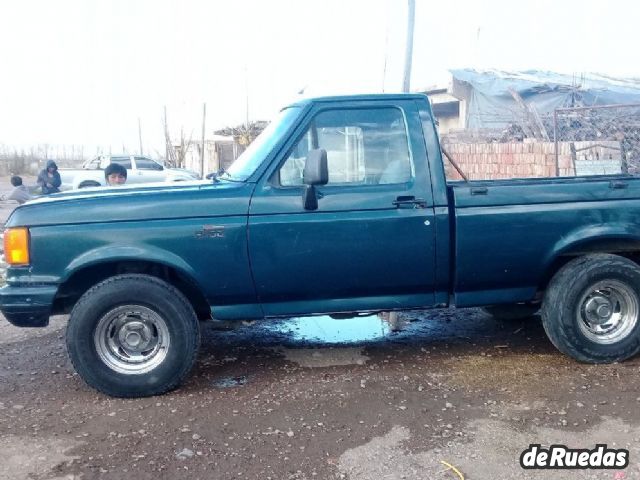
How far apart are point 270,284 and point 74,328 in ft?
4.42

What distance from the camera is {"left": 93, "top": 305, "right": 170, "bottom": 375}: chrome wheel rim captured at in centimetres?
438

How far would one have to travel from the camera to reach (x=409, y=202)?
451cm

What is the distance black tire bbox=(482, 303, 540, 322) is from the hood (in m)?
2.39

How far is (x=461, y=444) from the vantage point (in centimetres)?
366

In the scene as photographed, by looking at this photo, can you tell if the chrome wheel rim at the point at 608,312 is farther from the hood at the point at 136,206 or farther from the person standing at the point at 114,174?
the person standing at the point at 114,174

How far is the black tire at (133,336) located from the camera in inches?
169

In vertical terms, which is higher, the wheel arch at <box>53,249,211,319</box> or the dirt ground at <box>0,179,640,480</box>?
the wheel arch at <box>53,249,211,319</box>

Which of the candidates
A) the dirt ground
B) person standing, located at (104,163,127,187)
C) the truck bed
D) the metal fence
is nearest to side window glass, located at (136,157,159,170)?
the metal fence

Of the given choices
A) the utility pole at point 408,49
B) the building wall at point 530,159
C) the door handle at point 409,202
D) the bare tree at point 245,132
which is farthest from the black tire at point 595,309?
the bare tree at point 245,132

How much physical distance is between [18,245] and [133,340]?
39.0 inches

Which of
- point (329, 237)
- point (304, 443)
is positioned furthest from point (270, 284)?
point (304, 443)

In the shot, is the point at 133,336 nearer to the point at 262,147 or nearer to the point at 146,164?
the point at 262,147

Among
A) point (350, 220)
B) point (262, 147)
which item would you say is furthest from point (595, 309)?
point (262, 147)

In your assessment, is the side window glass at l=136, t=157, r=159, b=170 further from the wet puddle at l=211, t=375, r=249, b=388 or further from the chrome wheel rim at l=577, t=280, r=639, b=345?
the chrome wheel rim at l=577, t=280, r=639, b=345
